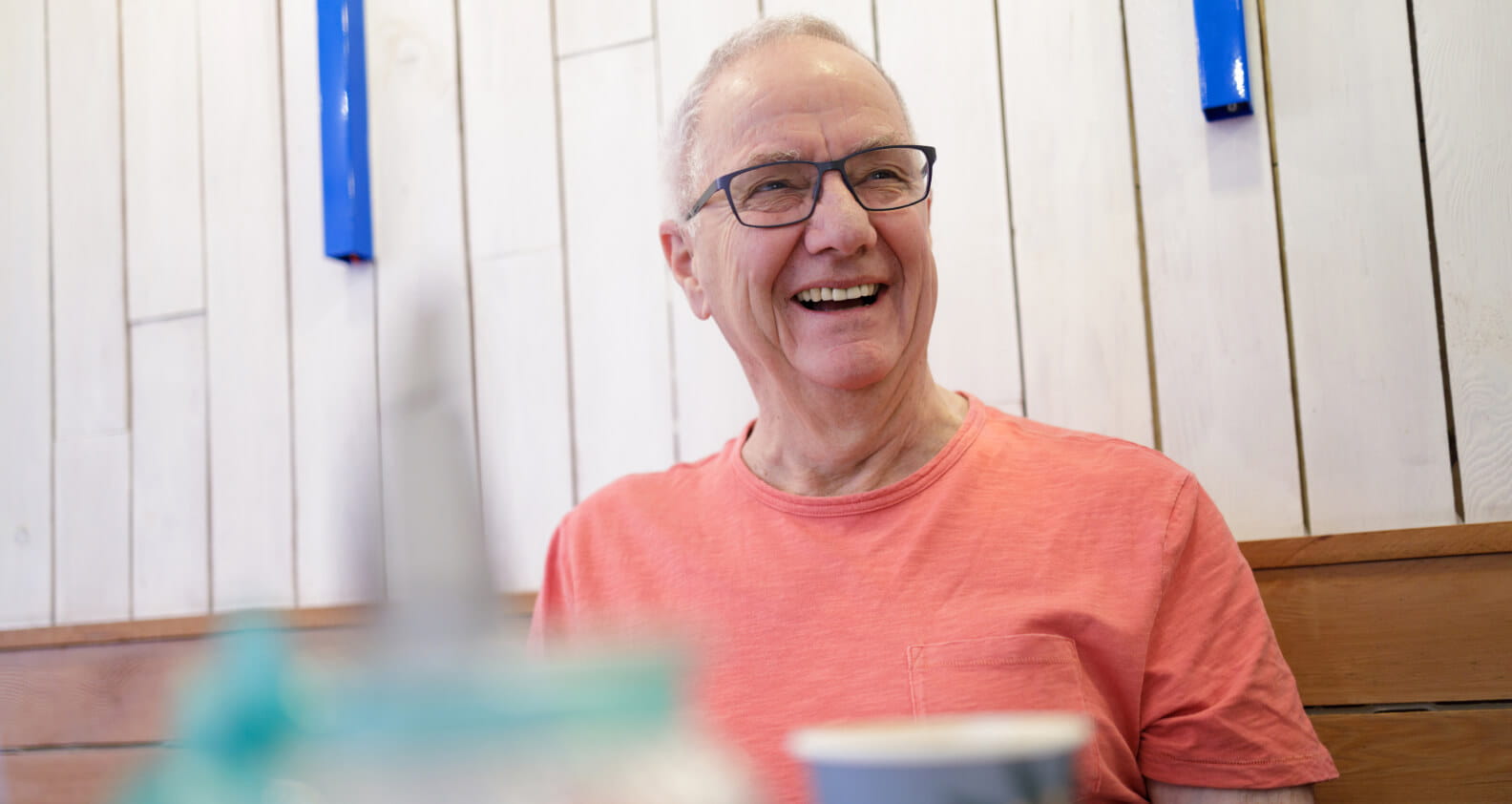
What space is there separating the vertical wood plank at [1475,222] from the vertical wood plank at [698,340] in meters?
0.77

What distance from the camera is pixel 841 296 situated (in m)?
1.23

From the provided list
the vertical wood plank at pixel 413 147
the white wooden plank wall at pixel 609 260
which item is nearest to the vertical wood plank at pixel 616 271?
the white wooden plank wall at pixel 609 260

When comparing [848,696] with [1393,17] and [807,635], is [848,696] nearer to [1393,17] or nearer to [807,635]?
[807,635]

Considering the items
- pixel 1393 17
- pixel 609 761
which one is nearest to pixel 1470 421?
pixel 1393 17

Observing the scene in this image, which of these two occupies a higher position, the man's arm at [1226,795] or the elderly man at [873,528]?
the elderly man at [873,528]

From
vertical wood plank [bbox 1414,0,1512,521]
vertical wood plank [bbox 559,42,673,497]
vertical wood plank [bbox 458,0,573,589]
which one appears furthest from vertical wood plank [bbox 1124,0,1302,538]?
vertical wood plank [bbox 458,0,573,589]

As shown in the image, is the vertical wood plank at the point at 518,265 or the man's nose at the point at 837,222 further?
the vertical wood plank at the point at 518,265

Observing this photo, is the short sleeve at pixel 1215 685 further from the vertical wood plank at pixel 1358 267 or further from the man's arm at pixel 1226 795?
the vertical wood plank at pixel 1358 267

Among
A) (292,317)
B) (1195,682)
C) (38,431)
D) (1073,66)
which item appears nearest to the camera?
(1195,682)

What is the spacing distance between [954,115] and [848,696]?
74 cm

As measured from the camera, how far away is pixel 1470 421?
4.13 ft

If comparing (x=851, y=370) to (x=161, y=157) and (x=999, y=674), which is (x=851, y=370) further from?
(x=161, y=157)

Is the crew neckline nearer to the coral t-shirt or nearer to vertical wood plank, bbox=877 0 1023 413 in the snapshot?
the coral t-shirt

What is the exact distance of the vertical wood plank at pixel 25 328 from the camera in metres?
1.91
